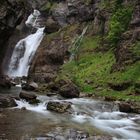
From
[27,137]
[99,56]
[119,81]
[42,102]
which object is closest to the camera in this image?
[27,137]

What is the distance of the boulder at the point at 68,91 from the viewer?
4978 centimetres

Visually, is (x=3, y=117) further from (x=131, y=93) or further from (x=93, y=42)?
(x=93, y=42)

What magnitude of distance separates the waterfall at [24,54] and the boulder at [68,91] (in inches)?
1093

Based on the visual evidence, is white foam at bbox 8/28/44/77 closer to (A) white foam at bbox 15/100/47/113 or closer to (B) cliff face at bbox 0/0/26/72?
(B) cliff face at bbox 0/0/26/72

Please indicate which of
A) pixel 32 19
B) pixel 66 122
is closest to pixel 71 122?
pixel 66 122

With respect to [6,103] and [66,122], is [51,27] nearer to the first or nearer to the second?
[6,103]

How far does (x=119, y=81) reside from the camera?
176 feet

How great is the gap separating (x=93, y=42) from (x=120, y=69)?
2026 centimetres

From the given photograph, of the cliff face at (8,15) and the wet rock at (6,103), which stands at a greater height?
the cliff face at (8,15)

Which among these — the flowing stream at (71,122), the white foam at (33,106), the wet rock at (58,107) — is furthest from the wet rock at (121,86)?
the wet rock at (58,107)

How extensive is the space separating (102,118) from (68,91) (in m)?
14.1

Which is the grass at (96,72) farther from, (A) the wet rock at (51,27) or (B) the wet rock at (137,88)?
(A) the wet rock at (51,27)

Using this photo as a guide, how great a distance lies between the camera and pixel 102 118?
36.5 m

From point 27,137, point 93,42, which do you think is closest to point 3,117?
point 27,137
